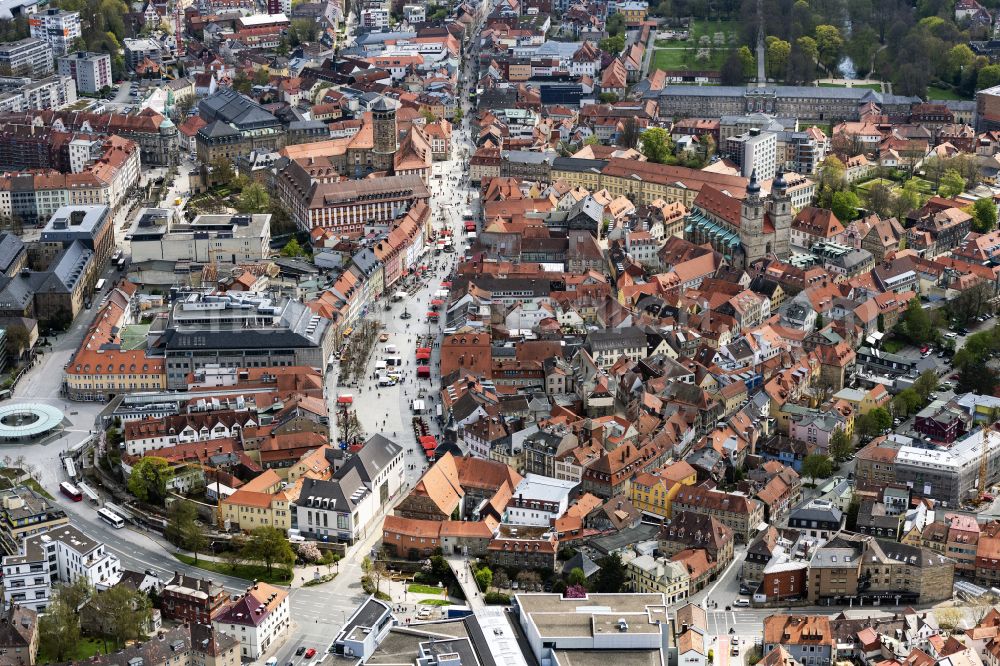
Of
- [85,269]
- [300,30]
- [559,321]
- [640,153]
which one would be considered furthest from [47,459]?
[300,30]

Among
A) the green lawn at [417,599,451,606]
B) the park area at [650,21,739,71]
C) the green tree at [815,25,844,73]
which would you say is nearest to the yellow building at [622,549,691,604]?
the green lawn at [417,599,451,606]

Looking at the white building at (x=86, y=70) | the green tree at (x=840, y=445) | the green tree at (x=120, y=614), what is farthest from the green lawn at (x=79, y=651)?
the white building at (x=86, y=70)

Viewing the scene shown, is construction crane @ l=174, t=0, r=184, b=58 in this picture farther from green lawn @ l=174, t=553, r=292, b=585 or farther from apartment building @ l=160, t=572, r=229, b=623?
apartment building @ l=160, t=572, r=229, b=623

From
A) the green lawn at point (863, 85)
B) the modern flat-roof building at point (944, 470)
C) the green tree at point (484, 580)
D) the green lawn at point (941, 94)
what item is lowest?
the green tree at point (484, 580)

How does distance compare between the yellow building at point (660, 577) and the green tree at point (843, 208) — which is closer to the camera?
the yellow building at point (660, 577)

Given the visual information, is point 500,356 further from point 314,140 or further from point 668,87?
point 668,87

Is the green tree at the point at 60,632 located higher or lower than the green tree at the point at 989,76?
lower

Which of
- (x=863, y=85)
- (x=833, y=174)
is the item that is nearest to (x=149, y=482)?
(x=833, y=174)

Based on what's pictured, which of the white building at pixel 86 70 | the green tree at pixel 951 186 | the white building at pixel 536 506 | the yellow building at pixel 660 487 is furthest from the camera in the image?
the white building at pixel 86 70

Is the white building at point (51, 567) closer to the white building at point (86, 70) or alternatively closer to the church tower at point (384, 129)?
the church tower at point (384, 129)
